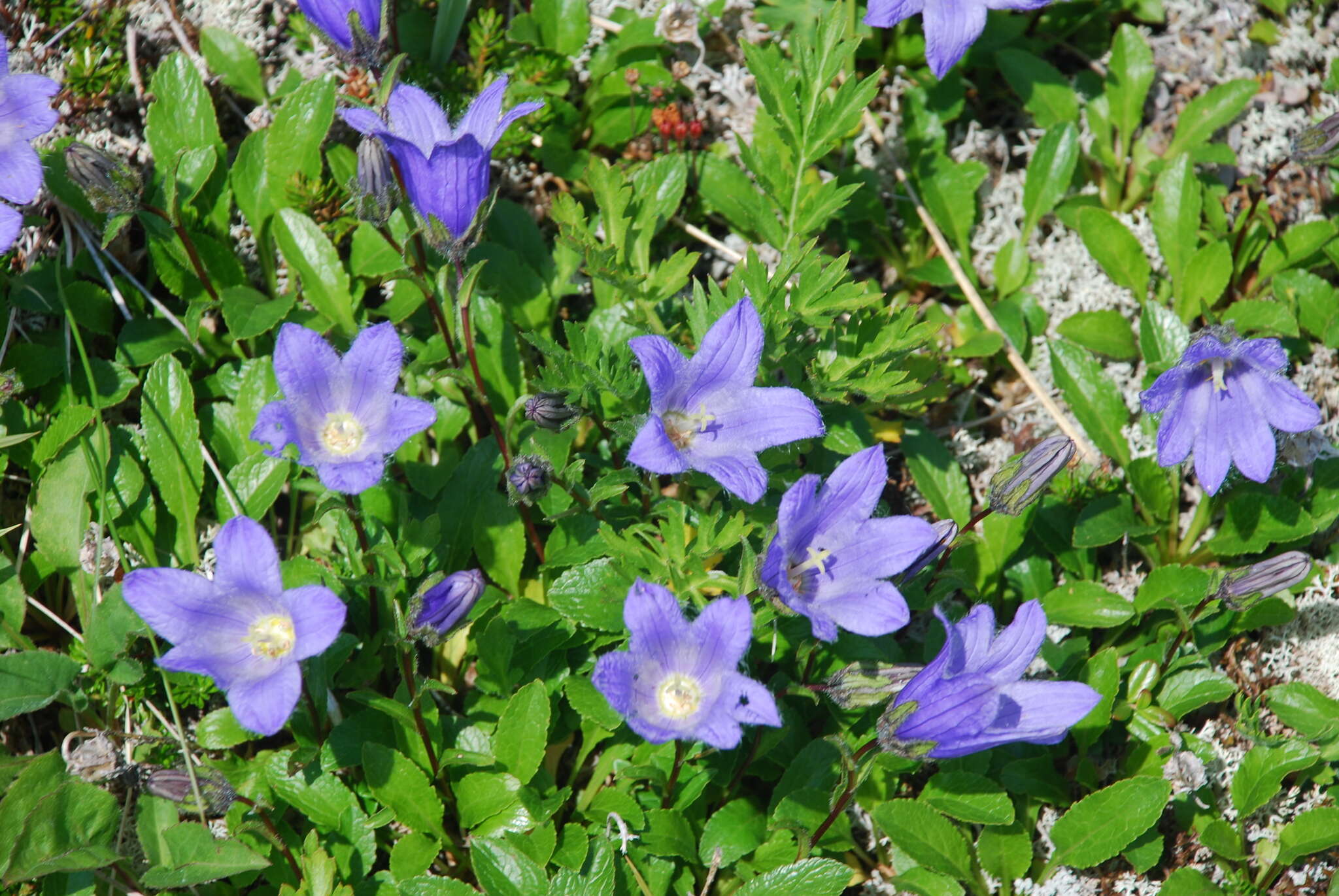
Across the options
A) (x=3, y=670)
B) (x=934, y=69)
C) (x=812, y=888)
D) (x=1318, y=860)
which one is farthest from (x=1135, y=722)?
(x=3, y=670)

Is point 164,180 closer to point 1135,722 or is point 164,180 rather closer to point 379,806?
point 379,806

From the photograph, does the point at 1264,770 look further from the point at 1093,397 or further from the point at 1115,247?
the point at 1115,247

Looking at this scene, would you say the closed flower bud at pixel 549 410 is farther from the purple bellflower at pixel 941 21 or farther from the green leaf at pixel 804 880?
the purple bellflower at pixel 941 21

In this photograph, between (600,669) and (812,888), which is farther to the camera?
(812,888)

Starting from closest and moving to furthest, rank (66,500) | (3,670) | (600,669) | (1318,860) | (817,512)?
(600,669) → (817,512) → (3,670) → (66,500) → (1318,860)

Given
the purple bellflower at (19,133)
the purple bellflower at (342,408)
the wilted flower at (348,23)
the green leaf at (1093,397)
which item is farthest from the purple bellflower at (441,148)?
the green leaf at (1093,397)

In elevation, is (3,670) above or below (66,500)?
below

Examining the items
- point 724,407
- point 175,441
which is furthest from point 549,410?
point 175,441
